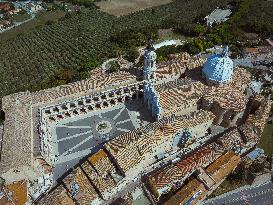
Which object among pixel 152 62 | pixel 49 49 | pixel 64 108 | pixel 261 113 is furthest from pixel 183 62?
pixel 49 49

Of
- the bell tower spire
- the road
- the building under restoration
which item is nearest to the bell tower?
the bell tower spire

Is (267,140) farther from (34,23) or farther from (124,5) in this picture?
(34,23)

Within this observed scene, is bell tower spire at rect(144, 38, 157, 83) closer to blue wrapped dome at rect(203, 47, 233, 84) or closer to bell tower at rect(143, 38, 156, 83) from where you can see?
bell tower at rect(143, 38, 156, 83)

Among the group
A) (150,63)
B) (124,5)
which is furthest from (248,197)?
(124,5)

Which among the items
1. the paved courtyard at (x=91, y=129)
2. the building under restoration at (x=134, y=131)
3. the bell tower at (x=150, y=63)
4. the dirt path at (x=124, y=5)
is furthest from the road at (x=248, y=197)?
the dirt path at (x=124, y=5)

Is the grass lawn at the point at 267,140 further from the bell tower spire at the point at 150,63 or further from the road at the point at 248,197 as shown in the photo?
the bell tower spire at the point at 150,63

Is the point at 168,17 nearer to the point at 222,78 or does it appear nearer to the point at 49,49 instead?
the point at 49,49

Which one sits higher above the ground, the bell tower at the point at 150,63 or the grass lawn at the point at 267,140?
the bell tower at the point at 150,63
